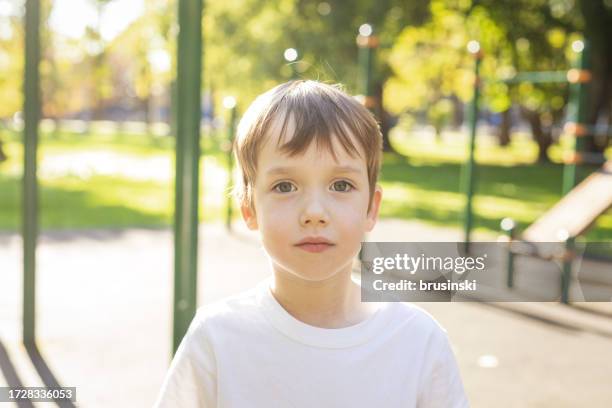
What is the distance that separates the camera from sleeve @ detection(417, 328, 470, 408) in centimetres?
139

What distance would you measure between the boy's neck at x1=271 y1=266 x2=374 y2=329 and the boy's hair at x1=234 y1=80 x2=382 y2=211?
0.53 feet

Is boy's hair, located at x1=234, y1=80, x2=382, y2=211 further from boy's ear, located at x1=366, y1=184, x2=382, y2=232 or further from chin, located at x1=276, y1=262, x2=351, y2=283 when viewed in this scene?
chin, located at x1=276, y1=262, x2=351, y2=283

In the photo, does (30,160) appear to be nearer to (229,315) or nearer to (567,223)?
(229,315)

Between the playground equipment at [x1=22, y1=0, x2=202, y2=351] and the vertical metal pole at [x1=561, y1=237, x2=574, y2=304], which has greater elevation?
the playground equipment at [x1=22, y1=0, x2=202, y2=351]

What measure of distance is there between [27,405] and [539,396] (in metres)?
2.36

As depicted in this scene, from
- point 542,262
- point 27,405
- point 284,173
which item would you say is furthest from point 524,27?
point 284,173

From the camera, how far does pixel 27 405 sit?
340cm

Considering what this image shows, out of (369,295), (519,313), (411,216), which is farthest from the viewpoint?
(411,216)

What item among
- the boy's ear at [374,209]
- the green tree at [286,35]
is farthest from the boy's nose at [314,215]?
the green tree at [286,35]

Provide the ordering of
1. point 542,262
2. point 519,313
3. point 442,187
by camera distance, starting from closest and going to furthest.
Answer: point 519,313 → point 542,262 → point 442,187

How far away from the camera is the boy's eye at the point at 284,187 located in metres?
1.39

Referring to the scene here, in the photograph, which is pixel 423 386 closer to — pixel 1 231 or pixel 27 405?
pixel 27 405

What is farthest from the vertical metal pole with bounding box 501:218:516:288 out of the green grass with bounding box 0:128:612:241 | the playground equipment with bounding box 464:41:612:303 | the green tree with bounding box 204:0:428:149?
the green tree with bounding box 204:0:428:149

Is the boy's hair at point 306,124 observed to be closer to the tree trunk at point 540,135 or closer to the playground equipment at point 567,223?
the playground equipment at point 567,223
